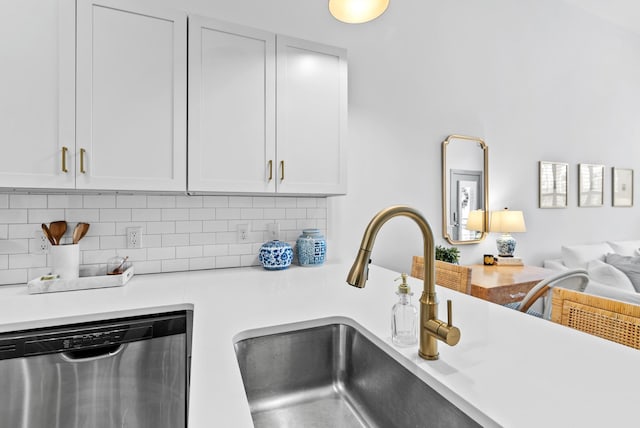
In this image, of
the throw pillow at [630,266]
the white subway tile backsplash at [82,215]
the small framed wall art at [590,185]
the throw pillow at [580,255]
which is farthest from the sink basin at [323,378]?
the small framed wall art at [590,185]

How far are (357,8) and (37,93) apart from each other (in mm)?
1396

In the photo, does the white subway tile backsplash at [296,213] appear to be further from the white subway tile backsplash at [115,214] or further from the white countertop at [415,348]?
the white subway tile backsplash at [115,214]

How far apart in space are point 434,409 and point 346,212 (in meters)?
1.74

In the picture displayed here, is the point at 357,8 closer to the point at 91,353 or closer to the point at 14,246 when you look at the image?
the point at 91,353

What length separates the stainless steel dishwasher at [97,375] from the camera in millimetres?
1046

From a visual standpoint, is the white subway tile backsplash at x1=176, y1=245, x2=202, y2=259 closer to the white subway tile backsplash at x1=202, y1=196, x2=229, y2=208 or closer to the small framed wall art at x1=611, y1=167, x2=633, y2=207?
the white subway tile backsplash at x1=202, y1=196, x2=229, y2=208

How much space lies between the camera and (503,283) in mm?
2361

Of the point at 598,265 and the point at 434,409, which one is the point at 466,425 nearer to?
the point at 434,409

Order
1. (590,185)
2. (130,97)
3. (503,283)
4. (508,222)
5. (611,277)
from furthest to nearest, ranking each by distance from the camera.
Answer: (590,185) < (508,222) < (611,277) < (503,283) < (130,97)

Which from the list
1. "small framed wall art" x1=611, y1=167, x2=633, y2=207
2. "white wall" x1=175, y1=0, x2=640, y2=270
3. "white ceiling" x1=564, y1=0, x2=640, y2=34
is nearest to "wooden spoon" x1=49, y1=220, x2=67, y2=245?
"white wall" x1=175, y1=0, x2=640, y2=270

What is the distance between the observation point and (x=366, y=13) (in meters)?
1.33

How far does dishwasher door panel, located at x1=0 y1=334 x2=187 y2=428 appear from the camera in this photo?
1.04 m

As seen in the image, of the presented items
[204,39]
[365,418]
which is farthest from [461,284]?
[204,39]

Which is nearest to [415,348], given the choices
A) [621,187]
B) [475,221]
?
[475,221]
